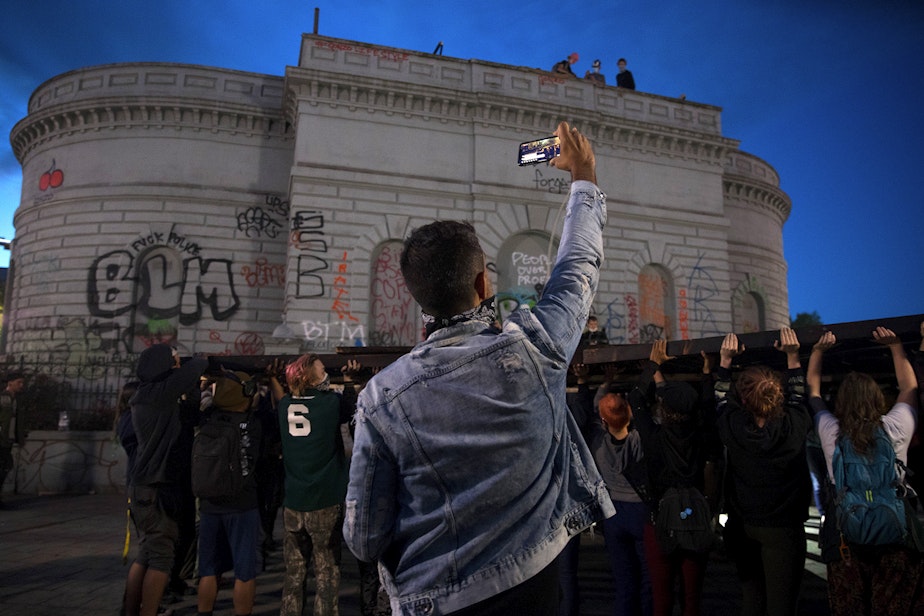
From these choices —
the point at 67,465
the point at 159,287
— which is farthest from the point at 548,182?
the point at 67,465

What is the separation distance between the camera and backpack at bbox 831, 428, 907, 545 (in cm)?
313

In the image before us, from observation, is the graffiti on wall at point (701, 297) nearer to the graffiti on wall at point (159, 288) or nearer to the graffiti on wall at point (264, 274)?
the graffiti on wall at point (264, 274)

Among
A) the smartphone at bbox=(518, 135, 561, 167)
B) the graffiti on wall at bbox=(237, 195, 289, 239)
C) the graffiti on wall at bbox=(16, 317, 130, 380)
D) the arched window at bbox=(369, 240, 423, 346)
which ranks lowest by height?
the smartphone at bbox=(518, 135, 561, 167)

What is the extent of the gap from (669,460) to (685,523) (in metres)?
0.43

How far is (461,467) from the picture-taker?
1514 millimetres

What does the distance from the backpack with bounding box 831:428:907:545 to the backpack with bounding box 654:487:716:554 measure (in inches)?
32.7

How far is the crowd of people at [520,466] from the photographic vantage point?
152 cm

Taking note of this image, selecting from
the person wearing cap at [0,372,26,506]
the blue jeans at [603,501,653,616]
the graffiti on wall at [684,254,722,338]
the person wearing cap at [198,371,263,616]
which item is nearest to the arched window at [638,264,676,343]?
the graffiti on wall at [684,254,722,338]

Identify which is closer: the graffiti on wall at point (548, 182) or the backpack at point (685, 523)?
the backpack at point (685, 523)

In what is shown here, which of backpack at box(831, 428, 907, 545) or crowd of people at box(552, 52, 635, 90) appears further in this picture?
crowd of people at box(552, 52, 635, 90)

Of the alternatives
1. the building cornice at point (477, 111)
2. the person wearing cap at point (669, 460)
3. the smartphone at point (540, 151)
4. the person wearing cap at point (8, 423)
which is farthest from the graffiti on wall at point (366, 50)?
the smartphone at point (540, 151)

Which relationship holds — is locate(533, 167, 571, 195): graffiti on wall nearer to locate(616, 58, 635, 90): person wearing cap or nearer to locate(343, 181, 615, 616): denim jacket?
locate(616, 58, 635, 90): person wearing cap

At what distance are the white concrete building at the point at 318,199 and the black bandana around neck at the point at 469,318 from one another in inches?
582

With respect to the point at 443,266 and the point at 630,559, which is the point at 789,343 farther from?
the point at 443,266
